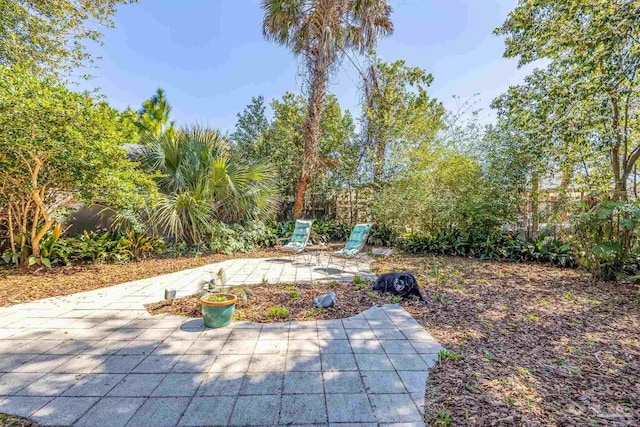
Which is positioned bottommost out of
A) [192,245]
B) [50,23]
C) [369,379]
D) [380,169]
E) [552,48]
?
[369,379]

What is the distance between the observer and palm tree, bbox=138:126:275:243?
6480 mm

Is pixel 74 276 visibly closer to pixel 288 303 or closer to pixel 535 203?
pixel 288 303

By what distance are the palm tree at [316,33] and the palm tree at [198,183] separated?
1690mm

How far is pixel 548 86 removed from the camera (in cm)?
561

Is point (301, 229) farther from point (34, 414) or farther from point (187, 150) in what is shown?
point (34, 414)

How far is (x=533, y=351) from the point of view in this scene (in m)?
2.60

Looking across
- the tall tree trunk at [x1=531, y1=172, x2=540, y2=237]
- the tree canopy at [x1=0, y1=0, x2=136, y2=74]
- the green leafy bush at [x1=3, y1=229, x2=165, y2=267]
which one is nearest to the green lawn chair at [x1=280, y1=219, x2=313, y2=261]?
the green leafy bush at [x1=3, y1=229, x2=165, y2=267]

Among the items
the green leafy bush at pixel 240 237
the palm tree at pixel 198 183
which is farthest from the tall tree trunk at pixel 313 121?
the green leafy bush at pixel 240 237

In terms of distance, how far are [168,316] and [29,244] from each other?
3824 mm

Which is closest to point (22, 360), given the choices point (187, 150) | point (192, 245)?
point (192, 245)

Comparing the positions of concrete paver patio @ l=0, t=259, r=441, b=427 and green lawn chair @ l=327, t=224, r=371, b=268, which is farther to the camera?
green lawn chair @ l=327, t=224, r=371, b=268

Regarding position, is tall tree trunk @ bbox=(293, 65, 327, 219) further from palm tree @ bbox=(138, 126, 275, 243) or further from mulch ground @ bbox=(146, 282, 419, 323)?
mulch ground @ bbox=(146, 282, 419, 323)

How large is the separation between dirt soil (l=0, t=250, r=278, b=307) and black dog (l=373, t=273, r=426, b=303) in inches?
142

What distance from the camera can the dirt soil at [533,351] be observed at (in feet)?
5.99
